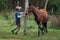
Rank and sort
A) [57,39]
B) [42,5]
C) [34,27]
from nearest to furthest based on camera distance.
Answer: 1. [57,39]
2. [34,27]
3. [42,5]

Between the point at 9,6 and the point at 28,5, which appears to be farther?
the point at 9,6

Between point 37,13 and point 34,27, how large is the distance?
166 inches

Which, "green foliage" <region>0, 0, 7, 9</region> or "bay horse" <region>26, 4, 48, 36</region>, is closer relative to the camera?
"bay horse" <region>26, 4, 48, 36</region>

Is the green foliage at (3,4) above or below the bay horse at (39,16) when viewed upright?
below

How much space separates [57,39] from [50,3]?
2001cm

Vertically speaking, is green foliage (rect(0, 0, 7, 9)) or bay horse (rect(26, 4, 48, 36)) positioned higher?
bay horse (rect(26, 4, 48, 36))

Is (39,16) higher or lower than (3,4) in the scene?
higher

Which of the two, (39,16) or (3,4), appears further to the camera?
(3,4)

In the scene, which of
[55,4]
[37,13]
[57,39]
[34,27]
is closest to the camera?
[57,39]

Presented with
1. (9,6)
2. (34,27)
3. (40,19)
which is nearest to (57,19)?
(34,27)

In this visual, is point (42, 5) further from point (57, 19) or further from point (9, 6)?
point (57, 19)

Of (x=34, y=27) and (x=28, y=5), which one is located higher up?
(x=28, y=5)

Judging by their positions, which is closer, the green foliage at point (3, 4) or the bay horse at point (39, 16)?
the bay horse at point (39, 16)

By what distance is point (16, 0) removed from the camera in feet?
122
